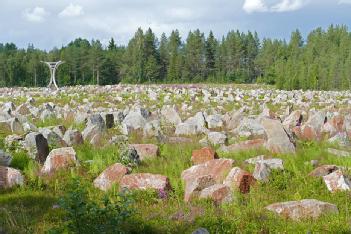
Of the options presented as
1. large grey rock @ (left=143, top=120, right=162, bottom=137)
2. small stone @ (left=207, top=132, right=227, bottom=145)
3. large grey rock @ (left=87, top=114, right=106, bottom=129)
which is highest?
large grey rock @ (left=87, top=114, right=106, bottom=129)

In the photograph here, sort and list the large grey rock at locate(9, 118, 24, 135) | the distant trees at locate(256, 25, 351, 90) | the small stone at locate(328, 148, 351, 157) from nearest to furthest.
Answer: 1. the small stone at locate(328, 148, 351, 157)
2. the large grey rock at locate(9, 118, 24, 135)
3. the distant trees at locate(256, 25, 351, 90)

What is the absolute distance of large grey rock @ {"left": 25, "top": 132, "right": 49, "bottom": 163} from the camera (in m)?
11.3

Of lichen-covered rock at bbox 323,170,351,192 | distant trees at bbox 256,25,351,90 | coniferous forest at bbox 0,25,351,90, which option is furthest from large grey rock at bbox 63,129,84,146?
coniferous forest at bbox 0,25,351,90

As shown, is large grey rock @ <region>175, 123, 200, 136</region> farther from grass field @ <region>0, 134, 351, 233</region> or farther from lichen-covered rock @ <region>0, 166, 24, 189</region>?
lichen-covered rock @ <region>0, 166, 24, 189</region>

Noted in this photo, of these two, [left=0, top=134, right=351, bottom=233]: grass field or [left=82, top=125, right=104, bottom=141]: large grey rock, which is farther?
[left=82, top=125, right=104, bottom=141]: large grey rock

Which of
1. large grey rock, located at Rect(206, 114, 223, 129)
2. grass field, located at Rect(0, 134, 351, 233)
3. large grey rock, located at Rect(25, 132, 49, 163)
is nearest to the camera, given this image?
grass field, located at Rect(0, 134, 351, 233)

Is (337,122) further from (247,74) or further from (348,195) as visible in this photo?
(247,74)

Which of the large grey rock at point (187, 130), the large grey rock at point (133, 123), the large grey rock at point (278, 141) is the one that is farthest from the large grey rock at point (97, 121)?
the large grey rock at point (278, 141)

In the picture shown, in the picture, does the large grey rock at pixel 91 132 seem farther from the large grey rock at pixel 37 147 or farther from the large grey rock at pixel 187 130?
the large grey rock at pixel 37 147

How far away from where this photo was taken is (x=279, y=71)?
78312 millimetres

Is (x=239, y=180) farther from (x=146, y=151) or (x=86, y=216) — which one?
(x=86, y=216)

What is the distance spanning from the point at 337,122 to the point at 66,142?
7939mm

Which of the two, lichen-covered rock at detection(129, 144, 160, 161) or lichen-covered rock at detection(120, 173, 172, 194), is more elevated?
lichen-covered rock at detection(129, 144, 160, 161)

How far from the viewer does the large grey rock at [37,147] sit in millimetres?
11266
